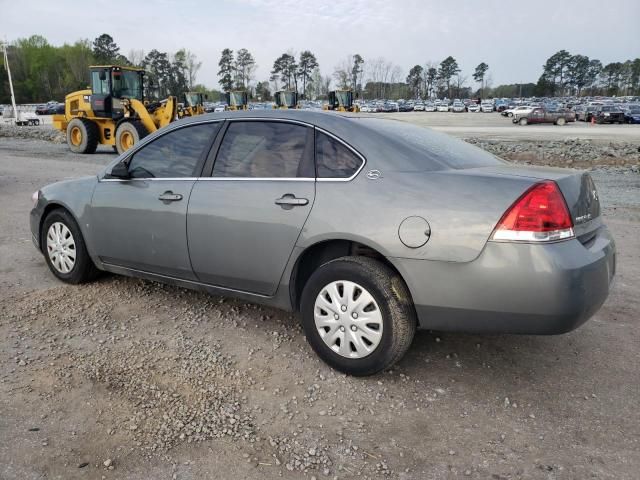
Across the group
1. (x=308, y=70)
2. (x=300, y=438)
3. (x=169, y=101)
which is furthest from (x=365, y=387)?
(x=308, y=70)

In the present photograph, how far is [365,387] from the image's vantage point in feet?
10.2

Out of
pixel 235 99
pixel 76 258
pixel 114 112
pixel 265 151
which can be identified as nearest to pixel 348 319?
pixel 265 151

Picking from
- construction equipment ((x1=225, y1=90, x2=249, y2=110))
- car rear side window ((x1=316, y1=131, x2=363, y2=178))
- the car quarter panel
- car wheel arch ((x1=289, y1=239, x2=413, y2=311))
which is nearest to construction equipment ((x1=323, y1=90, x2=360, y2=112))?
construction equipment ((x1=225, y1=90, x2=249, y2=110))

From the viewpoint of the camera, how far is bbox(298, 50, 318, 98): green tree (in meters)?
120

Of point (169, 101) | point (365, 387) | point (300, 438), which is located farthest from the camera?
point (169, 101)

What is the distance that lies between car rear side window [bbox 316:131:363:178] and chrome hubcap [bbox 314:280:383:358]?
66 cm

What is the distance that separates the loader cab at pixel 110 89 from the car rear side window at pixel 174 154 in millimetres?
15503

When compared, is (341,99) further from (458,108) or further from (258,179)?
(458,108)

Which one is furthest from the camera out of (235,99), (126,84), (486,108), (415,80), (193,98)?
(415,80)

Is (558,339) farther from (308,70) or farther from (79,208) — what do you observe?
(308,70)

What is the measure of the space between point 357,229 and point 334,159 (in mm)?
510

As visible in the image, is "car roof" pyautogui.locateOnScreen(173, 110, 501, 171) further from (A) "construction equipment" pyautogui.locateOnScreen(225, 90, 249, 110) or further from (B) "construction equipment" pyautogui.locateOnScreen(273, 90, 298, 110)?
(A) "construction equipment" pyautogui.locateOnScreen(225, 90, 249, 110)

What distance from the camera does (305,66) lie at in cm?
11956

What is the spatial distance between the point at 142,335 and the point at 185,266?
0.57 m
